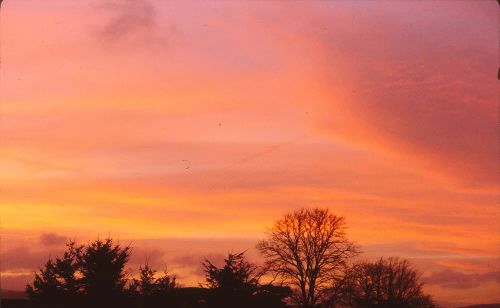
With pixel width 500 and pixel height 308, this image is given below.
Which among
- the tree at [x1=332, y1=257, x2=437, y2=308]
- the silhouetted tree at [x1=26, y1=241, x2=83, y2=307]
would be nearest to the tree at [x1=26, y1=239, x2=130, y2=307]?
the silhouetted tree at [x1=26, y1=241, x2=83, y2=307]

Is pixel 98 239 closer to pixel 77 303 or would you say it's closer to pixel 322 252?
pixel 77 303

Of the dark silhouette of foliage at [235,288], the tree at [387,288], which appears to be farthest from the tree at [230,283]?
the tree at [387,288]

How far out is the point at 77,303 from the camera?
1829 inches

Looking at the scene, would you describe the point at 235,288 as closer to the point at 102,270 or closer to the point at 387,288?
the point at 102,270

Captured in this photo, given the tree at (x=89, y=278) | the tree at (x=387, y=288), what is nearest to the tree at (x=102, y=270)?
the tree at (x=89, y=278)

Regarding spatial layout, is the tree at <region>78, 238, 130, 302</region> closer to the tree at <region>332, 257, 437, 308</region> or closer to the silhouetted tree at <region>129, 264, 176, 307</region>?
the silhouetted tree at <region>129, 264, 176, 307</region>

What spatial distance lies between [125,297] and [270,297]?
41.1ft

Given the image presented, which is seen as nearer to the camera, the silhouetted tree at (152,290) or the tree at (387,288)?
the silhouetted tree at (152,290)

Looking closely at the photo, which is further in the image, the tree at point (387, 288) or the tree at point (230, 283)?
the tree at point (387, 288)

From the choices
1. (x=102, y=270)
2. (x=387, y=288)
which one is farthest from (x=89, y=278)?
(x=387, y=288)

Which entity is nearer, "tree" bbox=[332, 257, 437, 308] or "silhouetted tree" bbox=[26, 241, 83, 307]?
"silhouetted tree" bbox=[26, 241, 83, 307]

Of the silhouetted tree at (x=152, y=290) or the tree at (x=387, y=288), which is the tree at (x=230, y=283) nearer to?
the silhouetted tree at (x=152, y=290)

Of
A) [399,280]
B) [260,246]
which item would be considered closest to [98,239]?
[260,246]

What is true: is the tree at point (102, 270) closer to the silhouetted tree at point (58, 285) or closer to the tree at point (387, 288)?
the silhouetted tree at point (58, 285)
